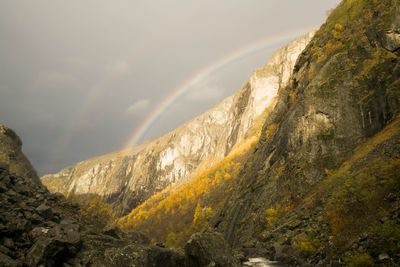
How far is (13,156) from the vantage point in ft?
263

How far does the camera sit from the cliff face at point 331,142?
2934 centimetres

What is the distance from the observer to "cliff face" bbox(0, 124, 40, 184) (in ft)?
238

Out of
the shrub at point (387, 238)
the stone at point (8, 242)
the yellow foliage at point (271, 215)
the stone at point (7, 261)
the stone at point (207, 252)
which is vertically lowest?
the shrub at point (387, 238)

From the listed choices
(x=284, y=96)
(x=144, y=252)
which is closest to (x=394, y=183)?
(x=144, y=252)

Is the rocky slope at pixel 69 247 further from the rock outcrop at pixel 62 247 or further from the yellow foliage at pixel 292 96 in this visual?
the yellow foliage at pixel 292 96

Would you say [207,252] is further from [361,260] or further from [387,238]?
[387,238]

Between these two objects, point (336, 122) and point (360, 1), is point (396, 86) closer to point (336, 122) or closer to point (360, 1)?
point (336, 122)

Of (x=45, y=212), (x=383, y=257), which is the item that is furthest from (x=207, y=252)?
(x=45, y=212)

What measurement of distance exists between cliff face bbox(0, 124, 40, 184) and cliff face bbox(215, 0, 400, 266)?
154 feet

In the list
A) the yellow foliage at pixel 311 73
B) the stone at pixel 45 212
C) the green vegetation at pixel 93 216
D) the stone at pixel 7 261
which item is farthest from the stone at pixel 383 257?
the yellow foliage at pixel 311 73

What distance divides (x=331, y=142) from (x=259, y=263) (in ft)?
73.6

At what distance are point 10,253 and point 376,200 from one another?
22403 mm

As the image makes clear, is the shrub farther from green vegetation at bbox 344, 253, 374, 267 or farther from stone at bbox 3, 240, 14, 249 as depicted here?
stone at bbox 3, 240, 14, 249

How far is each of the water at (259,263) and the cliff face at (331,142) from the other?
1719mm
